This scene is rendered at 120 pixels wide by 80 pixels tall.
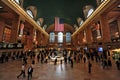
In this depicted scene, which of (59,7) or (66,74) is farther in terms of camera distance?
(59,7)

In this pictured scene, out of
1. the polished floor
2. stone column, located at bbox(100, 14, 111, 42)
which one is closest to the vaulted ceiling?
stone column, located at bbox(100, 14, 111, 42)

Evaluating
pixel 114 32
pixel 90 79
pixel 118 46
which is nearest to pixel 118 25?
pixel 114 32

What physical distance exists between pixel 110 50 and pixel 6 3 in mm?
17795

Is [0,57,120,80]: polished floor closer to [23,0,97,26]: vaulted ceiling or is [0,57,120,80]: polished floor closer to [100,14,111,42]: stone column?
[100,14,111,42]: stone column

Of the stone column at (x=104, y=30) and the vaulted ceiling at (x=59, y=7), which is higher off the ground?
the vaulted ceiling at (x=59, y=7)

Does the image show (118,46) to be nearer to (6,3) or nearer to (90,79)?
(90,79)

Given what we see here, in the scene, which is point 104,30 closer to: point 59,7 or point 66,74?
point 66,74

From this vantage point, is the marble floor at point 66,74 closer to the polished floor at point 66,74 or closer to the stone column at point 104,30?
the polished floor at point 66,74

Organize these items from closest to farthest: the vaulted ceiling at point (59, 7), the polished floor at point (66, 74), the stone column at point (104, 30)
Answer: the polished floor at point (66, 74) → the stone column at point (104, 30) → the vaulted ceiling at point (59, 7)

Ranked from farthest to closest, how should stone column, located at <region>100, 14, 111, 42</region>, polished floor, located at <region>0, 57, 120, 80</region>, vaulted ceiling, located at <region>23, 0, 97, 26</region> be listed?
vaulted ceiling, located at <region>23, 0, 97, 26</region> < stone column, located at <region>100, 14, 111, 42</region> < polished floor, located at <region>0, 57, 120, 80</region>

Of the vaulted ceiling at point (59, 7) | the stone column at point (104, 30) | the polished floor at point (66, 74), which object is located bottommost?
the polished floor at point (66, 74)

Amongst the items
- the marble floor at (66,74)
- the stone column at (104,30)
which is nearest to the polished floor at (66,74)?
the marble floor at (66,74)

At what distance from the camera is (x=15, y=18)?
60.7 feet

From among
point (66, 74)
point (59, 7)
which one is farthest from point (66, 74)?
point (59, 7)
